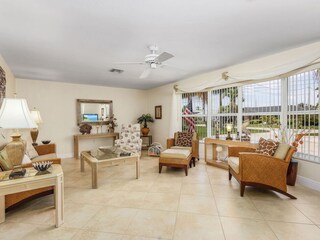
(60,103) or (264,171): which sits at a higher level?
(60,103)

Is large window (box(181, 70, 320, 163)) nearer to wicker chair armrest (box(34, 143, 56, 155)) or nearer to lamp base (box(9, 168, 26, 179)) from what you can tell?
wicker chair armrest (box(34, 143, 56, 155))

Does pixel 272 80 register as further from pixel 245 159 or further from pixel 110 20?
pixel 110 20

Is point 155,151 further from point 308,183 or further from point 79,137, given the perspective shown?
point 308,183

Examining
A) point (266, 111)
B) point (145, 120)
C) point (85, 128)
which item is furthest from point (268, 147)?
point (85, 128)

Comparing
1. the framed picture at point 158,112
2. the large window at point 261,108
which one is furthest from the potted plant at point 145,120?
the large window at point 261,108

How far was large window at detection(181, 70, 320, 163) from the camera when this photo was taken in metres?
2.87

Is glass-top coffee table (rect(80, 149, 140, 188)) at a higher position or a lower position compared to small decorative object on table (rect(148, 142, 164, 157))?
higher

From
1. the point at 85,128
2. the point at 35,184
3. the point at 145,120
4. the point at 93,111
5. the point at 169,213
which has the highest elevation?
the point at 93,111

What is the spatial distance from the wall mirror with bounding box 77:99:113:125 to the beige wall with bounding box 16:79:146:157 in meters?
0.15

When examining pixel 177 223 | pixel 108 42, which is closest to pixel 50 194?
pixel 177 223

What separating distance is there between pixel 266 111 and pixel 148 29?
9.44 feet

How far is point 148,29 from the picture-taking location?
2158 millimetres

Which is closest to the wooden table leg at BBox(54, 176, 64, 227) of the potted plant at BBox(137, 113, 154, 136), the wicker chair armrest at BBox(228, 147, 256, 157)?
the wicker chair armrest at BBox(228, 147, 256, 157)

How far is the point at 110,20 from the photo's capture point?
6.43ft
